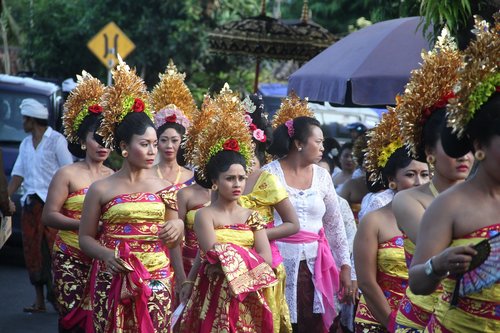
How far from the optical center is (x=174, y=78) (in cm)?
1037

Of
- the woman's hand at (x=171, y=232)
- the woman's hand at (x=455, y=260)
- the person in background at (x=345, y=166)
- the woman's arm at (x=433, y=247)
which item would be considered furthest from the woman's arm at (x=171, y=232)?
the person in background at (x=345, y=166)

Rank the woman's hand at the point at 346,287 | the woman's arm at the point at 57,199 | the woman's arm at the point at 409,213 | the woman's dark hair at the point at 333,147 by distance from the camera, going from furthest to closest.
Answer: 1. the woman's dark hair at the point at 333,147
2. the woman's hand at the point at 346,287
3. the woman's arm at the point at 57,199
4. the woman's arm at the point at 409,213

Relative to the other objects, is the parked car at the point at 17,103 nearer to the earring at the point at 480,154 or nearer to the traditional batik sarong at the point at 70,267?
the traditional batik sarong at the point at 70,267

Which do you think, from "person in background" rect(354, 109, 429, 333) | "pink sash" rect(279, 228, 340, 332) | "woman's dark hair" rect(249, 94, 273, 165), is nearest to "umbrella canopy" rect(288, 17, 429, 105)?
"woman's dark hair" rect(249, 94, 273, 165)

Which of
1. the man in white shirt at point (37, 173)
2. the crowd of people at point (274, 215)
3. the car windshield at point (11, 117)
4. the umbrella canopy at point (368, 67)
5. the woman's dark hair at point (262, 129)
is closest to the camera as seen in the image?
the crowd of people at point (274, 215)

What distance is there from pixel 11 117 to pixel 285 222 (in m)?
7.90

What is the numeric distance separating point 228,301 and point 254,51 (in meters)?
10.2

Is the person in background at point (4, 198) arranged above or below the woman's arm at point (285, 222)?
below

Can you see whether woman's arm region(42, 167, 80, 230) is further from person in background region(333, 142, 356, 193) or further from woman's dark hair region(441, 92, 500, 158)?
person in background region(333, 142, 356, 193)

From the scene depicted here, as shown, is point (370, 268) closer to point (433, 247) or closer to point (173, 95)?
point (433, 247)

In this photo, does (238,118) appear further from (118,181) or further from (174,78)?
(174,78)

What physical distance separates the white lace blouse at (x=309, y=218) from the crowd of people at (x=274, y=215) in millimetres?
11

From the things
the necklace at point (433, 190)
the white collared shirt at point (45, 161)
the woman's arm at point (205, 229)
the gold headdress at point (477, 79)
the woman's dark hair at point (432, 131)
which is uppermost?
the gold headdress at point (477, 79)

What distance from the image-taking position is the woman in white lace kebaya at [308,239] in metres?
8.80
